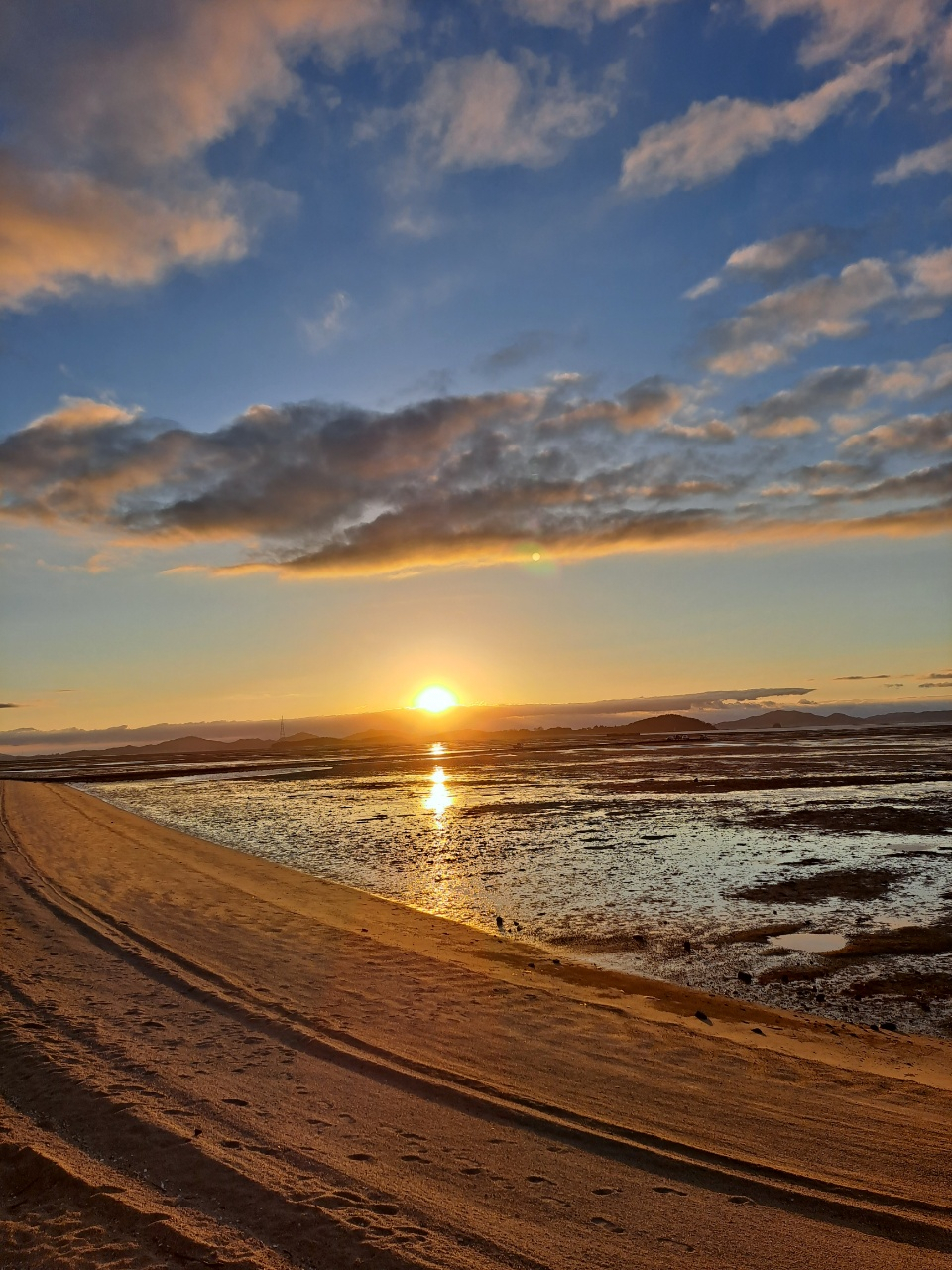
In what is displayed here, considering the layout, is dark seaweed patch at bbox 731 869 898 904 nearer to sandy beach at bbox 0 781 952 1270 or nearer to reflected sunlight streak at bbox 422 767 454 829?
sandy beach at bbox 0 781 952 1270

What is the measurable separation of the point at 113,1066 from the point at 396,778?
4691cm

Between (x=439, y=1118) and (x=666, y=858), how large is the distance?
49.5 ft

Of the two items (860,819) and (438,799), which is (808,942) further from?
(438,799)

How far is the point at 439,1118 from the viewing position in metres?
6.63

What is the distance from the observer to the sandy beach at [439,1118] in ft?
16.5

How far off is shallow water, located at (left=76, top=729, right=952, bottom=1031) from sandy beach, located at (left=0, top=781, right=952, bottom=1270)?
70.5 inches

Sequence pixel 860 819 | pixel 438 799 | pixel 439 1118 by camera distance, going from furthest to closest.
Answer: pixel 438 799
pixel 860 819
pixel 439 1118

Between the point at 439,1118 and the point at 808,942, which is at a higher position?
the point at 439,1118

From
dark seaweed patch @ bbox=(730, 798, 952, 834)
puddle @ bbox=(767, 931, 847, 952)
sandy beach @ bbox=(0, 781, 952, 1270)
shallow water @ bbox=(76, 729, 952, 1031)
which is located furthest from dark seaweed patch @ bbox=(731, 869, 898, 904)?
dark seaweed patch @ bbox=(730, 798, 952, 834)

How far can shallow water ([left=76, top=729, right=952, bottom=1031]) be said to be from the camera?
12.3 m

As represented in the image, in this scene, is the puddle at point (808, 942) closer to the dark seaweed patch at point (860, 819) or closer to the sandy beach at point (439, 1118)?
the sandy beach at point (439, 1118)

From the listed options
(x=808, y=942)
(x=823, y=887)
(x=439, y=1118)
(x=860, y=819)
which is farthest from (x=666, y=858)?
(x=439, y=1118)

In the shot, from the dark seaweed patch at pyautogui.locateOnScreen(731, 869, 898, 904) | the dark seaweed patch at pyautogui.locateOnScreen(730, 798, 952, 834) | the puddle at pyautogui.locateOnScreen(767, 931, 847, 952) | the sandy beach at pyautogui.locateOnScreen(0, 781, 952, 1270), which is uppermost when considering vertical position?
the sandy beach at pyautogui.locateOnScreen(0, 781, 952, 1270)

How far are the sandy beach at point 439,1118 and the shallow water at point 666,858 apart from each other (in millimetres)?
1792
